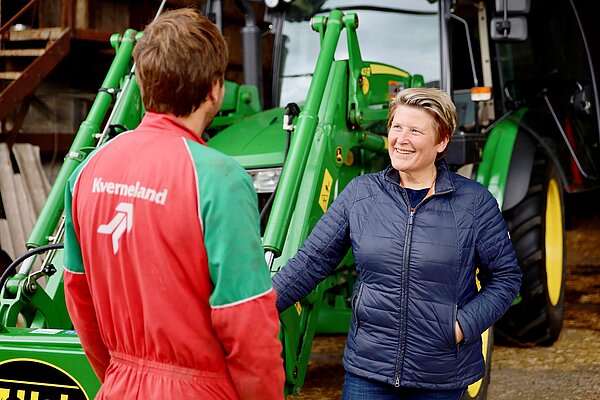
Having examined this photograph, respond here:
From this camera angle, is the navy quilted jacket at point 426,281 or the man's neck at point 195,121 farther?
the navy quilted jacket at point 426,281

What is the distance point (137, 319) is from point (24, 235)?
5.33 metres

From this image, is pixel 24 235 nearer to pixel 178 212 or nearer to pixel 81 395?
pixel 81 395

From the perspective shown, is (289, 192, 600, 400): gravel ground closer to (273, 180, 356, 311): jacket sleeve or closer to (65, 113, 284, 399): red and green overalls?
(273, 180, 356, 311): jacket sleeve

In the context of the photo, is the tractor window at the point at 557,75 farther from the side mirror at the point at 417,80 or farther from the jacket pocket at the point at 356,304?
the jacket pocket at the point at 356,304

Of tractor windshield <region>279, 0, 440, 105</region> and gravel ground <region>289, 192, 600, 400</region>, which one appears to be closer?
gravel ground <region>289, 192, 600, 400</region>

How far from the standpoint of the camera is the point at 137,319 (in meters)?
1.76

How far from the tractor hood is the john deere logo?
5.47 ft

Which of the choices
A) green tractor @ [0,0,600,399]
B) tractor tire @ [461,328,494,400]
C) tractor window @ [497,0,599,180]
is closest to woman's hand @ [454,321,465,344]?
green tractor @ [0,0,600,399]

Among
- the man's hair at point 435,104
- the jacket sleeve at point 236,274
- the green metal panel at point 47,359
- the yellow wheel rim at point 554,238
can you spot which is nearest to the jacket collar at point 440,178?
the man's hair at point 435,104

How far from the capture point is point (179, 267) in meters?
1.71

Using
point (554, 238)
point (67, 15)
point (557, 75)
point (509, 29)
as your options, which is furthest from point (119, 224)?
point (67, 15)

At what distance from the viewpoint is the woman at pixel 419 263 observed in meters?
2.51

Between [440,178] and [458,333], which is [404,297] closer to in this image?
[458,333]

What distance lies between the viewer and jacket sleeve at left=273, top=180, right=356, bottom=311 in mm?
2707
